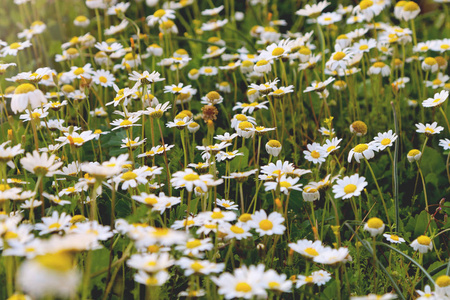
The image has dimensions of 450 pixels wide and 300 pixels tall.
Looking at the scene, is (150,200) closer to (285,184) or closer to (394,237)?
(285,184)

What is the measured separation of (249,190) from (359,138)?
24.0 inches

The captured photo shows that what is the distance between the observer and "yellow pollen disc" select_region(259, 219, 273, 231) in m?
1.35

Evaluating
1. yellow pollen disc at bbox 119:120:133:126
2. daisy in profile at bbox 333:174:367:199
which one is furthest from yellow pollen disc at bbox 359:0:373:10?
yellow pollen disc at bbox 119:120:133:126

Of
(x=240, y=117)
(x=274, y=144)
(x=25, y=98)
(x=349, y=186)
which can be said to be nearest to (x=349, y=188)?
(x=349, y=186)

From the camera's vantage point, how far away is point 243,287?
1035mm

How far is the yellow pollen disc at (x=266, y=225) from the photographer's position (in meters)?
1.35

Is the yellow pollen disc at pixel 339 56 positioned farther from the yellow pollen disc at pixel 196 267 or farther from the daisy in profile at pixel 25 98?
the yellow pollen disc at pixel 196 267

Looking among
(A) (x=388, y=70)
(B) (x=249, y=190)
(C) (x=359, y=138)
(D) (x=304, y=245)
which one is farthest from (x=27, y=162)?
(A) (x=388, y=70)

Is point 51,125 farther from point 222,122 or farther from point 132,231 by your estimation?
point 132,231

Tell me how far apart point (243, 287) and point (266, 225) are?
34cm

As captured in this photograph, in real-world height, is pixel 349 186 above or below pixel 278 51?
below

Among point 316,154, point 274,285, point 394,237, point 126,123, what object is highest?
point 126,123

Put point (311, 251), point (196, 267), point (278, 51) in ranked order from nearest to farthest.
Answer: point (196, 267)
point (311, 251)
point (278, 51)

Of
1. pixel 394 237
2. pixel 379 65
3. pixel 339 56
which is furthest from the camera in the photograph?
pixel 379 65
